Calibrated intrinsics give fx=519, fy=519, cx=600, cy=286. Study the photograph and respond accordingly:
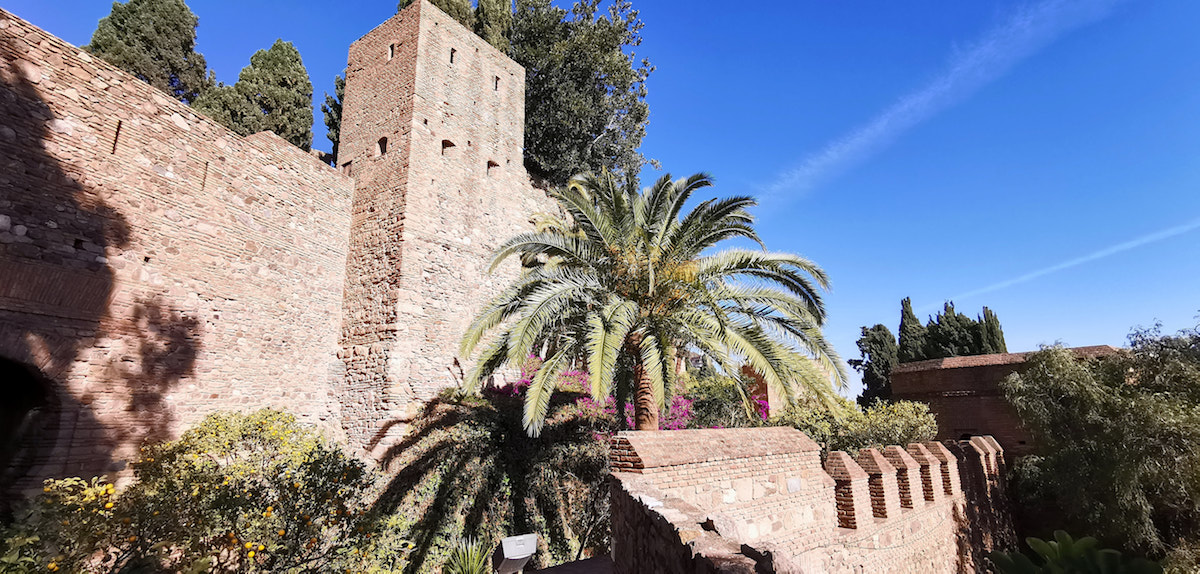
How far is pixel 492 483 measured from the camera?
905cm

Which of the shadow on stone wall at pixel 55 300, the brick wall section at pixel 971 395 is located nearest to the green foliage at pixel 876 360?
the brick wall section at pixel 971 395

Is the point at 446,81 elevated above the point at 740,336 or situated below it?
above

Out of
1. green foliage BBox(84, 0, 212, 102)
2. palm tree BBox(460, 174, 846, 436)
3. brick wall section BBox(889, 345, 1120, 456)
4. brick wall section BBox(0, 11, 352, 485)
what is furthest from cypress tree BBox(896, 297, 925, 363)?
green foliage BBox(84, 0, 212, 102)

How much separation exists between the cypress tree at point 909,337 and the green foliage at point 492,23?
22.0m

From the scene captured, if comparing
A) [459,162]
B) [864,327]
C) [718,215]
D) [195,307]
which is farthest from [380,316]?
[864,327]

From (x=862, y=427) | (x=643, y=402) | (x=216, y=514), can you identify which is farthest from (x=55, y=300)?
(x=862, y=427)

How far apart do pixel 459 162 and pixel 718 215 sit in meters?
6.40

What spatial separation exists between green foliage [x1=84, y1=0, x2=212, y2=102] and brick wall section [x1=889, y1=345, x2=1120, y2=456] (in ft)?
75.1

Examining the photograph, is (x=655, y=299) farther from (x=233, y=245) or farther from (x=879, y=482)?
(x=233, y=245)

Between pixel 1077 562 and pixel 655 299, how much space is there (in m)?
6.57

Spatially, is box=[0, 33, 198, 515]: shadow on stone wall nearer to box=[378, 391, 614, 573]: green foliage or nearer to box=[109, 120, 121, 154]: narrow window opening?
box=[109, 120, 121, 154]: narrow window opening

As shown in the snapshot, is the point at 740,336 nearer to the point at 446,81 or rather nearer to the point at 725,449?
the point at 725,449

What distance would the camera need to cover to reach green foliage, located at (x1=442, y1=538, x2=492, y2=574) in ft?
25.1

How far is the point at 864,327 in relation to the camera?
27281 millimetres
